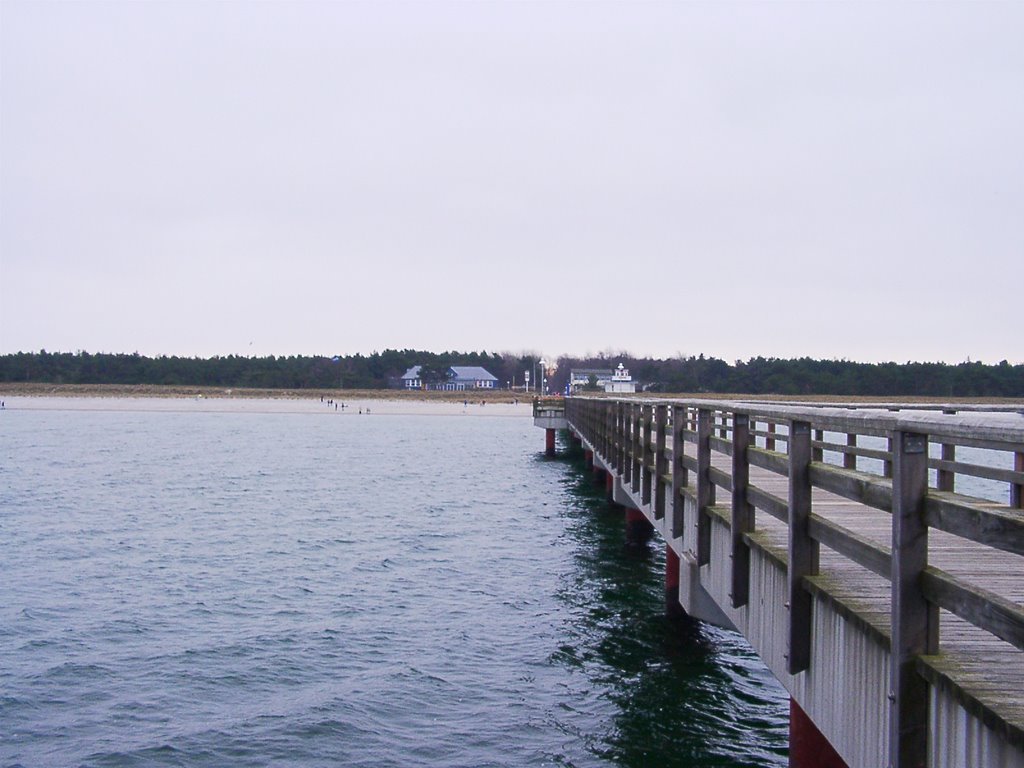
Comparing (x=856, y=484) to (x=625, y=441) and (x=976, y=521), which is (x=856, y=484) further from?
(x=625, y=441)

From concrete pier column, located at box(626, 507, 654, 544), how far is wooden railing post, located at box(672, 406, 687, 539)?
1027cm

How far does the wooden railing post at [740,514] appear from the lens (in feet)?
24.1

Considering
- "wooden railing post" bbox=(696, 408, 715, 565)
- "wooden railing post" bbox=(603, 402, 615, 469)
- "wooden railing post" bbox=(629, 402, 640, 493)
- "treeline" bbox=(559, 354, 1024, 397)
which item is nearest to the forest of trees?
"treeline" bbox=(559, 354, 1024, 397)

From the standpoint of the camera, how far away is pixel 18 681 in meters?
12.1

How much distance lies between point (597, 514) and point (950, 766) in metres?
23.0

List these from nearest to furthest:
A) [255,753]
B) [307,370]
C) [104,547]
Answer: [255,753]
[104,547]
[307,370]

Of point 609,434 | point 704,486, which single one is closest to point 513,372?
point 609,434

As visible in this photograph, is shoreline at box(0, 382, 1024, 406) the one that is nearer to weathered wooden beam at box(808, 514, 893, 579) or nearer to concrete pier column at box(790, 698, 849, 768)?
concrete pier column at box(790, 698, 849, 768)

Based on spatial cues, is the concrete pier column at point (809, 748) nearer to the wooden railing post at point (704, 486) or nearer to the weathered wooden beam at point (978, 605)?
the wooden railing post at point (704, 486)

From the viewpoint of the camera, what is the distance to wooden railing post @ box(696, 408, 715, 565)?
880 cm

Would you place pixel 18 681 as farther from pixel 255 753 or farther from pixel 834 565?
pixel 834 565

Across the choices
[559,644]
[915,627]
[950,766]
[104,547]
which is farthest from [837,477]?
[104,547]

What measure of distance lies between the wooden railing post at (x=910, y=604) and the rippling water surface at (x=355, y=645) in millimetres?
5830

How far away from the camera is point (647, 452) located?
13.9 m
